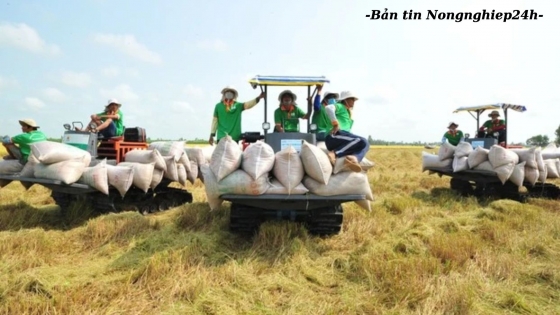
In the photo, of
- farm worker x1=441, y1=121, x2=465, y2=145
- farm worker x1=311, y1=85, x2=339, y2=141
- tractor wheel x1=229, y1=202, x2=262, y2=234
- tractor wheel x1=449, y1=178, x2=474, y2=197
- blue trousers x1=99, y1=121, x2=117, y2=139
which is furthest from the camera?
farm worker x1=441, y1=121, x2=465, y2=145

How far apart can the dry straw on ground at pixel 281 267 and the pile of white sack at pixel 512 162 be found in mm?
1712

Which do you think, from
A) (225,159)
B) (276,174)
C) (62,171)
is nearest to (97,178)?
(62,171)

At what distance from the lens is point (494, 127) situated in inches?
362

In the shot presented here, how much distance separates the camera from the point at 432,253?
13.3 ft

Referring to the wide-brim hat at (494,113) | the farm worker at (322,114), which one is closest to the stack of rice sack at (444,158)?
the wide-brim hat at (494,113)

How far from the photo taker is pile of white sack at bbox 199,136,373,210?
414 cm

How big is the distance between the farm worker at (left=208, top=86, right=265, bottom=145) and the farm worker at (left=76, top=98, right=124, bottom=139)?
212 cm

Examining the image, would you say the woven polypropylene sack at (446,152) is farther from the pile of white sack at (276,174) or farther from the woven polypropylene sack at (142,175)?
the woven polypropylene sack at (142,175)

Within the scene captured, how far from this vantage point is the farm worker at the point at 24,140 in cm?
605

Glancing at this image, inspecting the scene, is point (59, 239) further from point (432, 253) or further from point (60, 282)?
point (432, 253)

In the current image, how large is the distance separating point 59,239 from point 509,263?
481cm

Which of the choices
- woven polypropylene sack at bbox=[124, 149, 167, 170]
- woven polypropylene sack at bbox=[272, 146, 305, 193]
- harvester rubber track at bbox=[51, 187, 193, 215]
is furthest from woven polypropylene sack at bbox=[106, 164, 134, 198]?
woven polypropylene sack at bbox=[272, 146, 305, 193]

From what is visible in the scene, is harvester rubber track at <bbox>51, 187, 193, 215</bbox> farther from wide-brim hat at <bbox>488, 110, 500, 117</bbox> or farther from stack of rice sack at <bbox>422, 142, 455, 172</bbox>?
wide-brim hat at <bbox>488, 110, 500, 117</bbox>

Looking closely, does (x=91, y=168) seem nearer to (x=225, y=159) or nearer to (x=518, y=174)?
(x=225, y=159)
